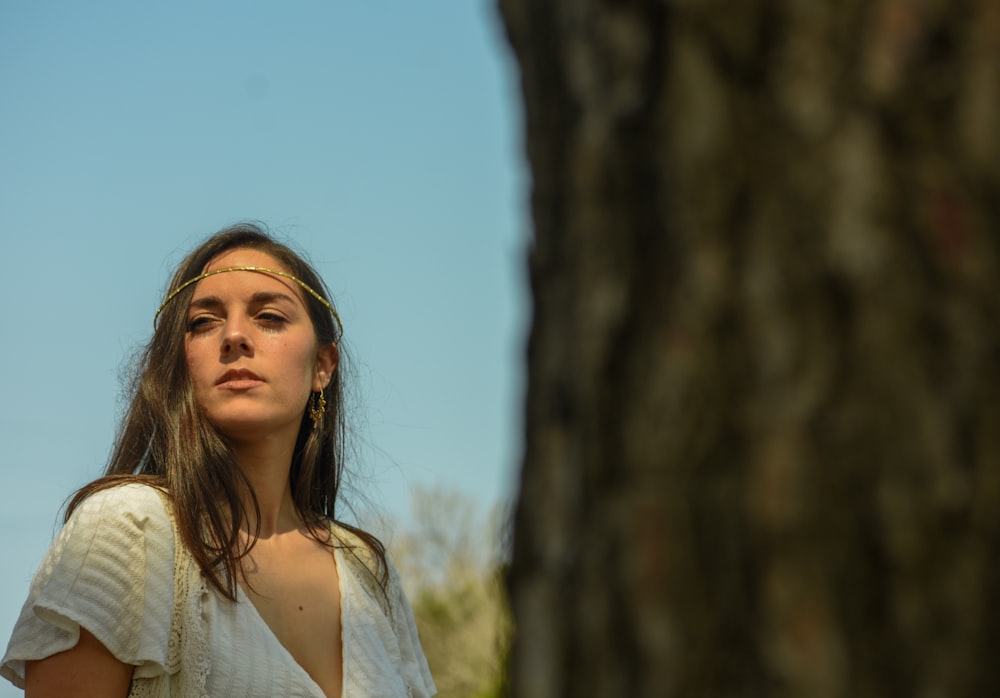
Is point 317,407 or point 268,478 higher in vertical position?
point 317,407

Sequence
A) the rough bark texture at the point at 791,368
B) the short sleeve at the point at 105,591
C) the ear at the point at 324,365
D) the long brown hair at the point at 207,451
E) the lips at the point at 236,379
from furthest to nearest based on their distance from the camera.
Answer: the ear at the point at 324,365 < the lips at the point at 236,379 < the long brown hair at the point at 207,451 < the short sleeve at the point at 105,591 < the rough bark texture at the point at 791,368

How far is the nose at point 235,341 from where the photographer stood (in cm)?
337

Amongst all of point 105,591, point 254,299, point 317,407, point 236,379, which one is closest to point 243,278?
point 254,299

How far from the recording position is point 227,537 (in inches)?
123

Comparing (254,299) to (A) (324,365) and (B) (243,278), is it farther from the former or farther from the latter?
(A) (324,365)

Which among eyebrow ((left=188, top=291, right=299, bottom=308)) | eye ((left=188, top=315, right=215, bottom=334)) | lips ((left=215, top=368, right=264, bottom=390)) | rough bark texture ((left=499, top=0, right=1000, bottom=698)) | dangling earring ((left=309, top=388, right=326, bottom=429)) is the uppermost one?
eyebrow ((left=188, top=291, right=299, bottom=308))

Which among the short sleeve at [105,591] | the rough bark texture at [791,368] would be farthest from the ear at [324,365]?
the rough bark texture at [791,368]

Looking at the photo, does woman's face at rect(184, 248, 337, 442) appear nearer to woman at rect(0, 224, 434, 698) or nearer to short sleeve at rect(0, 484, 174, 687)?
woman at rect(0, 224, 434, 698)

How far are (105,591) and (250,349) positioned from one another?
85 cm

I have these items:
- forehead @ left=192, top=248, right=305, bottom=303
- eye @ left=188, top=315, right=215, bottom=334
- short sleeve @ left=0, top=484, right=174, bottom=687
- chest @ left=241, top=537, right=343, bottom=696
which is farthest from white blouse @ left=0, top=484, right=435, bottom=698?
forehead @ left=192, top=248, right=305, bottom=303

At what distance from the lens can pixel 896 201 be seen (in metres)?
0.92

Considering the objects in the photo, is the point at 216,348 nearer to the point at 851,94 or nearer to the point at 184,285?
the point at 184,285

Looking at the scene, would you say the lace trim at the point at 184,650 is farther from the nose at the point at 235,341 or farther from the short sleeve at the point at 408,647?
the short sleeve at the point at 408,647

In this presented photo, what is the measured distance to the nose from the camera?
337 centimetres
